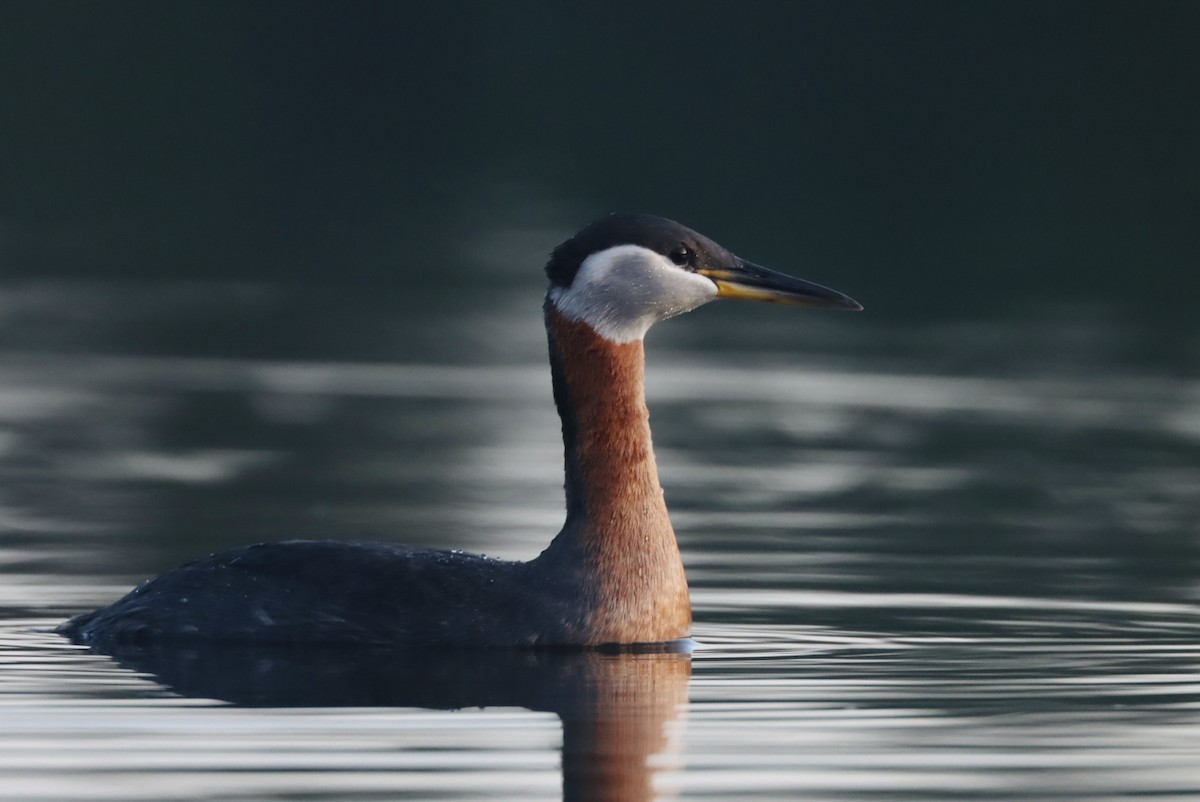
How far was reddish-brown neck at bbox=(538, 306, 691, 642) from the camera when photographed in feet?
42.2

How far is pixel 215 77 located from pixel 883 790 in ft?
182

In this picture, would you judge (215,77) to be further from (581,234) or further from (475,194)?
(581,234)

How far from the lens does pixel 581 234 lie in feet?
43.4

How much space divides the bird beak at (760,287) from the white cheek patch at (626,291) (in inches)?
2.7

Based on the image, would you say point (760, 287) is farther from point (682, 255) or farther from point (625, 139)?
point (625, 139)

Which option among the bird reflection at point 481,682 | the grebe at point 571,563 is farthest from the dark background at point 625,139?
the bird reflection at point 481,682

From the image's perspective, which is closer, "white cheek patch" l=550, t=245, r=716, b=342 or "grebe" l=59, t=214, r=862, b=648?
"grebe" l=59, t=214, r=862, b=648

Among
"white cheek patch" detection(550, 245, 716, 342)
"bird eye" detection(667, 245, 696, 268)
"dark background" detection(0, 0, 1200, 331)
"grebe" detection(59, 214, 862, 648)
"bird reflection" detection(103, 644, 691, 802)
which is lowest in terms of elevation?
"bird reflection" detection(103, 644, 691, 802)

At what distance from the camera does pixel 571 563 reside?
1291 centimetres

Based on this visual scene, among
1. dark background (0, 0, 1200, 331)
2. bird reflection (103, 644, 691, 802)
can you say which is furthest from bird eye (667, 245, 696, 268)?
dark background (0, 0, 1200, 331)

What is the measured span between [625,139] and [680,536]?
38330 millimetres

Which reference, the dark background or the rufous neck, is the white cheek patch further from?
the dark background

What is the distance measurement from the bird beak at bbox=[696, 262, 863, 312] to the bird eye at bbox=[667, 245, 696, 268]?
69 millimetres

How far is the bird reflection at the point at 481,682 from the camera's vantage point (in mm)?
10734
